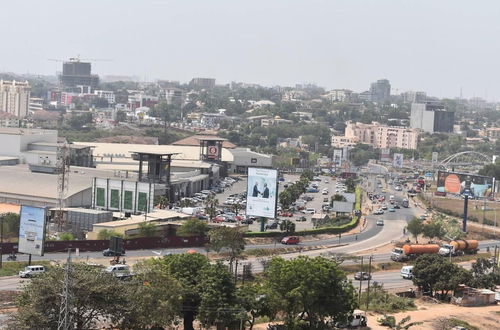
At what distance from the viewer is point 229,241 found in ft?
107

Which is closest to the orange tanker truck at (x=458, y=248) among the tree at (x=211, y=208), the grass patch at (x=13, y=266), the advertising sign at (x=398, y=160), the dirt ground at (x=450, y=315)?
the dirt ground at (x=450, y=315)

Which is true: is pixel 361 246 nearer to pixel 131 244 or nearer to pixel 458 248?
→ pixel 458 248

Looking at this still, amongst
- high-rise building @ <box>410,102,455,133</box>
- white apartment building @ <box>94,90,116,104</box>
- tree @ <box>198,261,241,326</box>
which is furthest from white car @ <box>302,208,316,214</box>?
white apartment building @ <box>94,90,116,104</box>

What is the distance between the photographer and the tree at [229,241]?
3231cm

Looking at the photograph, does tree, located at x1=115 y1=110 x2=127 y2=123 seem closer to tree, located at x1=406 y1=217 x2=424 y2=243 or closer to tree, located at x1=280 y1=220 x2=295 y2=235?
tree, located at x1=406 y1=217 x2=424 y2=243

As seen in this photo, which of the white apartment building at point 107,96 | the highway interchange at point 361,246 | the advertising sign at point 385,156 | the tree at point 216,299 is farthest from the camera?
the white apartment building at point 107,96

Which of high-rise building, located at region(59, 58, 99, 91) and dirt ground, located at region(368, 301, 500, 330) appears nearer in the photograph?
dirt ground, located at region(368, 301, 500, 330)

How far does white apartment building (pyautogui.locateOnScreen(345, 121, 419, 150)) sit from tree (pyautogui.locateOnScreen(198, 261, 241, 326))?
313ft

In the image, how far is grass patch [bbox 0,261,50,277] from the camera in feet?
96.3

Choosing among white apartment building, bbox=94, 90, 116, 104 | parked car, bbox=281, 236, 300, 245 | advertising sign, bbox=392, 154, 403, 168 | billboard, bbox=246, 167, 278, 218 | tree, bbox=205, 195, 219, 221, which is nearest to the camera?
parked car, bbox=281, 236, 300, 245

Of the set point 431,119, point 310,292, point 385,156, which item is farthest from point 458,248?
point 431,119

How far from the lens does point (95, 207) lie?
43469mm

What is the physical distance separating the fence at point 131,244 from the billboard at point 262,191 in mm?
3681

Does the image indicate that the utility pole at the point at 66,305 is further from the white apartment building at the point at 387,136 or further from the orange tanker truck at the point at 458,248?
the white apartment building at the point at 387,136
